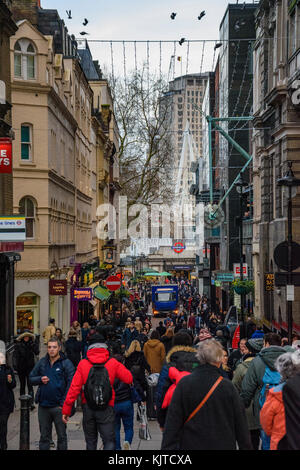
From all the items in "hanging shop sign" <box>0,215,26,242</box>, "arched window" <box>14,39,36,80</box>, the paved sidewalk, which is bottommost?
the paved sidewalk

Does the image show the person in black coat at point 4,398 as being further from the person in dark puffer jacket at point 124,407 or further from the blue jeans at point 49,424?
the person in dark puffer jacket at point 124,407

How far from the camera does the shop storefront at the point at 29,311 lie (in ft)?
102

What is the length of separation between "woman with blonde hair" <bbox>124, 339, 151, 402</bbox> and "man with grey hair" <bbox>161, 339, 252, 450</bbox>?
6.25 meters

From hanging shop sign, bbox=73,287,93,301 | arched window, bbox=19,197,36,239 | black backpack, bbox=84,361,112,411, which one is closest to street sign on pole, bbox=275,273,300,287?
black backpack, bbox=84,361,112,411

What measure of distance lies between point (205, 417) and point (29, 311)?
2608 cm

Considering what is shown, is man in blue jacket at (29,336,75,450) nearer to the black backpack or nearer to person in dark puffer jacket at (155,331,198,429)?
the black backpack

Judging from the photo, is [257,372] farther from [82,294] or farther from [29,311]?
[82,294]

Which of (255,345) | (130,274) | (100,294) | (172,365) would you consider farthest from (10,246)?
(130,274)

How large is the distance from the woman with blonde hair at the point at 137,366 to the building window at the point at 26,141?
19.5 meters

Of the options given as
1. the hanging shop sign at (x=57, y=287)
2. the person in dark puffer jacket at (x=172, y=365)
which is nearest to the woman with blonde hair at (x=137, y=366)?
the person in dark puffer jacket at (x=172, y=365)

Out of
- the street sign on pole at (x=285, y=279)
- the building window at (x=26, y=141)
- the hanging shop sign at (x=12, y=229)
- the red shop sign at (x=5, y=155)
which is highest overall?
the building window at (x=26, y=141)

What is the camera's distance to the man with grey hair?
229 inches

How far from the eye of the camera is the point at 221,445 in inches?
229

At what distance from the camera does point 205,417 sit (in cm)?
583
